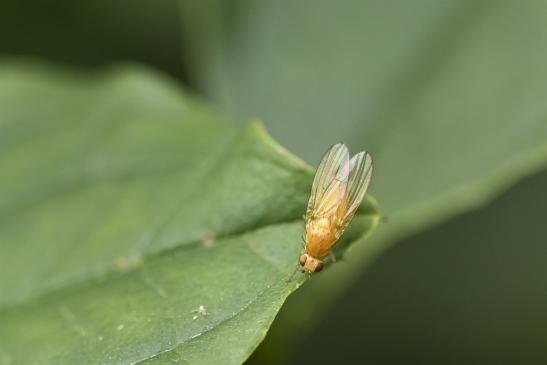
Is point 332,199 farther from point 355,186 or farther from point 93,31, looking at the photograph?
point 93,31

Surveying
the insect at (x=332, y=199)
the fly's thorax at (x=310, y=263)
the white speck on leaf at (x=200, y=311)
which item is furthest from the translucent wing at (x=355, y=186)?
the white speck on leaf at (x=200, y=311)

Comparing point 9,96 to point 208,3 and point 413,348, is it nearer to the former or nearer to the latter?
point 208,3

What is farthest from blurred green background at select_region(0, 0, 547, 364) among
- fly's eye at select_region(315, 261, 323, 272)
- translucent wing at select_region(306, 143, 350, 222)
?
fly's eye at select_region(315, 261, 323, 272)

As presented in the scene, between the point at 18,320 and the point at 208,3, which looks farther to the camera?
the point at 208,3

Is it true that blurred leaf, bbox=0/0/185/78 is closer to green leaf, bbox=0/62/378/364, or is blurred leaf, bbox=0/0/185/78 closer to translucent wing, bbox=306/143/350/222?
green leaf, bbox=0/62/378/364

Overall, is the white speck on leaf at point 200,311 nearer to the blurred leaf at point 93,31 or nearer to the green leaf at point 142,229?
the green leaf at point 142,229

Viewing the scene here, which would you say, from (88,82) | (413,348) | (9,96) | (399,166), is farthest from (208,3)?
(413,348)
